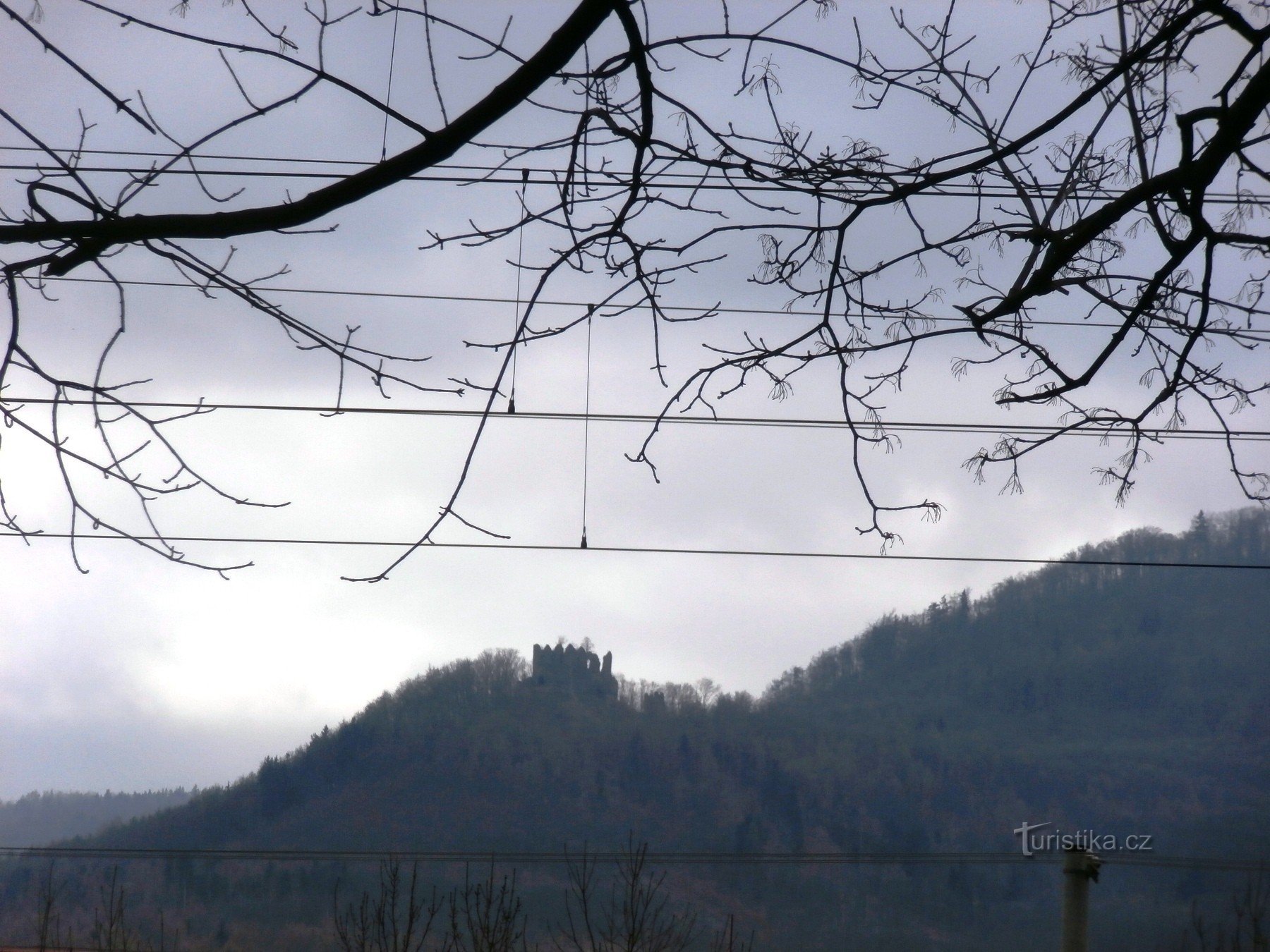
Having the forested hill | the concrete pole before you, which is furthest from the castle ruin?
the concrete pole

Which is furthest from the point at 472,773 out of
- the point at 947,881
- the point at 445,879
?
the point at 947,881

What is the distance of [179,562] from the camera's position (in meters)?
2.97

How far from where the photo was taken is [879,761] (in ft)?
A: 41.9

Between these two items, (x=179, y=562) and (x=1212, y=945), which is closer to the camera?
(x=179, y=562)

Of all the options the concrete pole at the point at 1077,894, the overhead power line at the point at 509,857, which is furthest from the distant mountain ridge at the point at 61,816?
the concrete pole at the point at 1077,894

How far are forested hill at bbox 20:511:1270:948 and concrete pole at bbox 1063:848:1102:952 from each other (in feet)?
9.72

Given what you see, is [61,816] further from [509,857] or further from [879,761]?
[879,761]

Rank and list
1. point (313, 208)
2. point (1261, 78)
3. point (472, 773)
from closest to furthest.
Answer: point (313, 208)
point (1261, 78)
point (472, 773)

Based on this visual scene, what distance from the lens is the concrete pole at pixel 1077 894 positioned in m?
6.29

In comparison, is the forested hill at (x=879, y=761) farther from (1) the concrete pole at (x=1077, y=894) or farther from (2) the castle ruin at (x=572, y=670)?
(1) the concrete pole at (x=1077, y=894)

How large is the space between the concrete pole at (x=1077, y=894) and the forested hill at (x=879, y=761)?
117 inches

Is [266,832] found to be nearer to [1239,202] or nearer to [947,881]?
[947,881]

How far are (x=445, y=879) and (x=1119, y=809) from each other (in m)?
7.92

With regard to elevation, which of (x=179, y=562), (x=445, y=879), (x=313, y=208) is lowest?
(x=445, y=879)
